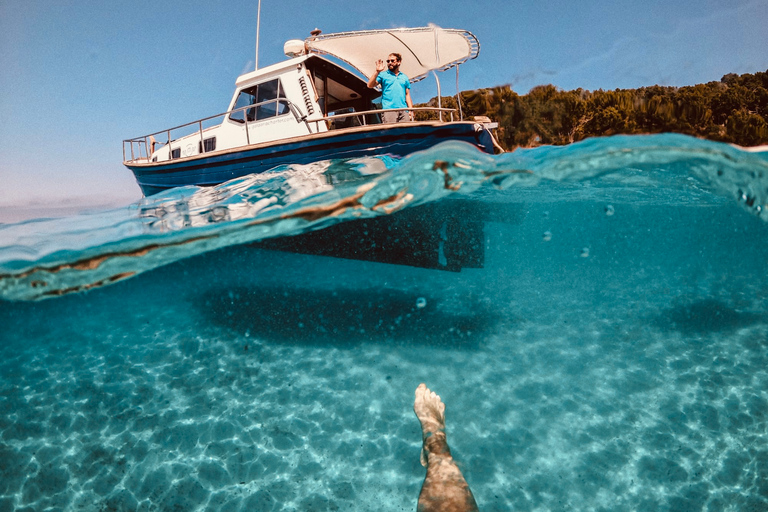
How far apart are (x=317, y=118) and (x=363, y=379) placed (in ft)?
17.5

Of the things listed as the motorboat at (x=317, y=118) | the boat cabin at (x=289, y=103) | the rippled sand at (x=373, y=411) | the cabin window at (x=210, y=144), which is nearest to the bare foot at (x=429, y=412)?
the rippled sand at (x=373, y=411)

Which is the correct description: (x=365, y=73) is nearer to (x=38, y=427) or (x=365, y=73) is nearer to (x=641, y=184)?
(x=641, y=184)

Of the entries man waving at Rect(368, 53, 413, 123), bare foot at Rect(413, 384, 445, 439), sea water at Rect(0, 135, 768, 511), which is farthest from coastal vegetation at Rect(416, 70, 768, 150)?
bare foot at Rect(413, 384, 445, 439)

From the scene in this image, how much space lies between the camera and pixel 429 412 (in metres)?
5.64

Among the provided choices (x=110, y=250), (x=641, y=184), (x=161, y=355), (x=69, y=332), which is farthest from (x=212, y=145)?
(x=641, y=184)

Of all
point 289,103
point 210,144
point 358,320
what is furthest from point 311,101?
point 358,320

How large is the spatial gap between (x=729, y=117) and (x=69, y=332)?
17.2m

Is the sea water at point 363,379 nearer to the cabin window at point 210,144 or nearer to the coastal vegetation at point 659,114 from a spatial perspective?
the coastal vegetation at point 659,114

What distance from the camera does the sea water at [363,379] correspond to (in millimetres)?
4961

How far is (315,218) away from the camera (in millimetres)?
7105

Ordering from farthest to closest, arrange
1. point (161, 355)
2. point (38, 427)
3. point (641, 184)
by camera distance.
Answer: point (641, 184) < point (161, 355) < point (38, 427)

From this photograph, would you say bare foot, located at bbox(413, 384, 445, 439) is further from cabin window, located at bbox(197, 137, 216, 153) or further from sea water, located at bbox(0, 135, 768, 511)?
cabin window, located at bbox(197, 137, 216, 153)

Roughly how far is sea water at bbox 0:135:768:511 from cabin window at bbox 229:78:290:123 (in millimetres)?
1930

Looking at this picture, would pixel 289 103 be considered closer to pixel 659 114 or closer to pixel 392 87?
pixel 392 87
